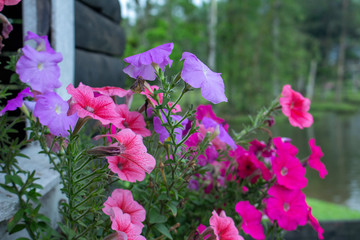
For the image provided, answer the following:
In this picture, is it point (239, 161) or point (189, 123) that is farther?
point (239, 161)

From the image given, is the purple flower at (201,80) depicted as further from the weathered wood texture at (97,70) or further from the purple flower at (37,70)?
the weathered wood texture at (97,70)

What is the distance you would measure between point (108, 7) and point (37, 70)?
4.67 feet

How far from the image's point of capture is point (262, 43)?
17672 mm

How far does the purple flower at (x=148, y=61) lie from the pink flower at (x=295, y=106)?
1.78ft

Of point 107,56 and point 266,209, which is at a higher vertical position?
point 107,56

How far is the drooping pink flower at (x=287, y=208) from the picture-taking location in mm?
1222

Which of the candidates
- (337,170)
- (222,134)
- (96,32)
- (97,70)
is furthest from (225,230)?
(337,170)

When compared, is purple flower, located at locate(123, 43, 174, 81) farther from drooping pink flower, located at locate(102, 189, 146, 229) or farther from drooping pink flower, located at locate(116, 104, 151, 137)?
drooping pink flower, located at locate(102, 189, 146, 229)

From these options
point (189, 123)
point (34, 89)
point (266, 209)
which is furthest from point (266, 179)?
point (34, 89)

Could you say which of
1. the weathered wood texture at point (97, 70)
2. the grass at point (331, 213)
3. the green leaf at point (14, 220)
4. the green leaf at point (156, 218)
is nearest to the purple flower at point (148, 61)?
the green leaf at point (156, 218)

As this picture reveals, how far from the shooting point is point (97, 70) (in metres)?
2.19

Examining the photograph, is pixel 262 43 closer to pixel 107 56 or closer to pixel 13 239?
pixel 107 56

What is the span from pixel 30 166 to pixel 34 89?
1.50ft

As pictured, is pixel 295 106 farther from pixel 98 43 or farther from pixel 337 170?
pixel 337 170
